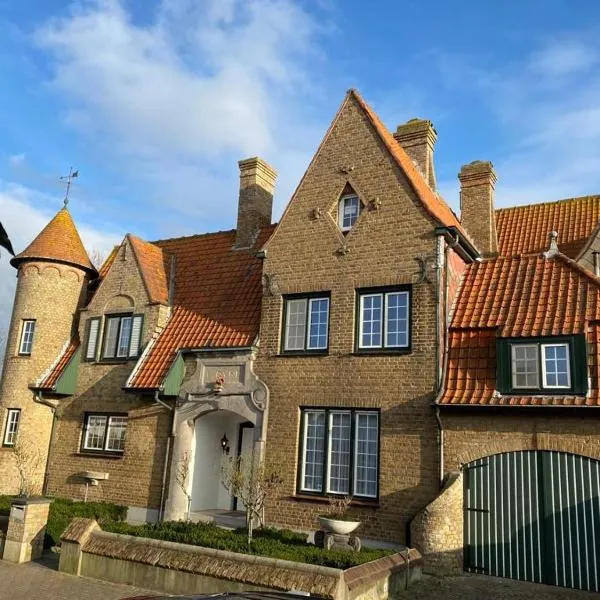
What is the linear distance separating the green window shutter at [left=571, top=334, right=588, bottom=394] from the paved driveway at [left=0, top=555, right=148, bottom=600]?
30.4 feet

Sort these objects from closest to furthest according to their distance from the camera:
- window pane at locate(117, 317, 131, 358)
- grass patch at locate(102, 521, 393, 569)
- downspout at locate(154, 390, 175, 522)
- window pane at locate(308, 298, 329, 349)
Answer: grass patch at locate(102, 521, 393, 569) → window pane at locate(308, 298, 329, 349) → downspout at locate(154, 390, 175, 522) → window pane at locate(117, 317, 131, 358)

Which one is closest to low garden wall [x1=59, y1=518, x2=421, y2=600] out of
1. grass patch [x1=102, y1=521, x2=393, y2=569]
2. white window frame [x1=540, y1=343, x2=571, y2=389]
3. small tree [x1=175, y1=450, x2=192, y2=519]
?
grass patch [x1=102, y1=521, x2=393, y2=569]

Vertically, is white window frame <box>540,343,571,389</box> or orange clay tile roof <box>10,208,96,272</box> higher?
orange clay tile roof <box>10,208,96,272</box>

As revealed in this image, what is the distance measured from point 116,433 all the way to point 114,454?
654mm

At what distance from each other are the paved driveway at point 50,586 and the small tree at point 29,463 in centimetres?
655

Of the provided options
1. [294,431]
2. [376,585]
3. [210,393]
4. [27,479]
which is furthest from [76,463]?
[376,585]

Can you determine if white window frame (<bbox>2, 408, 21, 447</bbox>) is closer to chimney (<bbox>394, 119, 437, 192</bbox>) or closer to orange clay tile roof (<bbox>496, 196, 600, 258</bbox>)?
chimney (<bbox>394, 119, 437, 192</bbox>)

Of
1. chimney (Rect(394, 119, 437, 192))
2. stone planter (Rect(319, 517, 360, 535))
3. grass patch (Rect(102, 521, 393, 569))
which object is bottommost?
grass patch (Rect(102, 521, 393, 569))

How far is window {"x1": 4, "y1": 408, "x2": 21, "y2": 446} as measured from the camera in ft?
63.4

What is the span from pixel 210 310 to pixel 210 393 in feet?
9.97

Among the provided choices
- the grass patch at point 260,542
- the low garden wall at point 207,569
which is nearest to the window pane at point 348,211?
the grass patch at point 260,542

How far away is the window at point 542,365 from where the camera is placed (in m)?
12.4

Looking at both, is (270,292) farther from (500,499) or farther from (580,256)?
(580,256)

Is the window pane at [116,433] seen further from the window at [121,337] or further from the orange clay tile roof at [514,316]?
the orange clay tile roof at [514,316]
